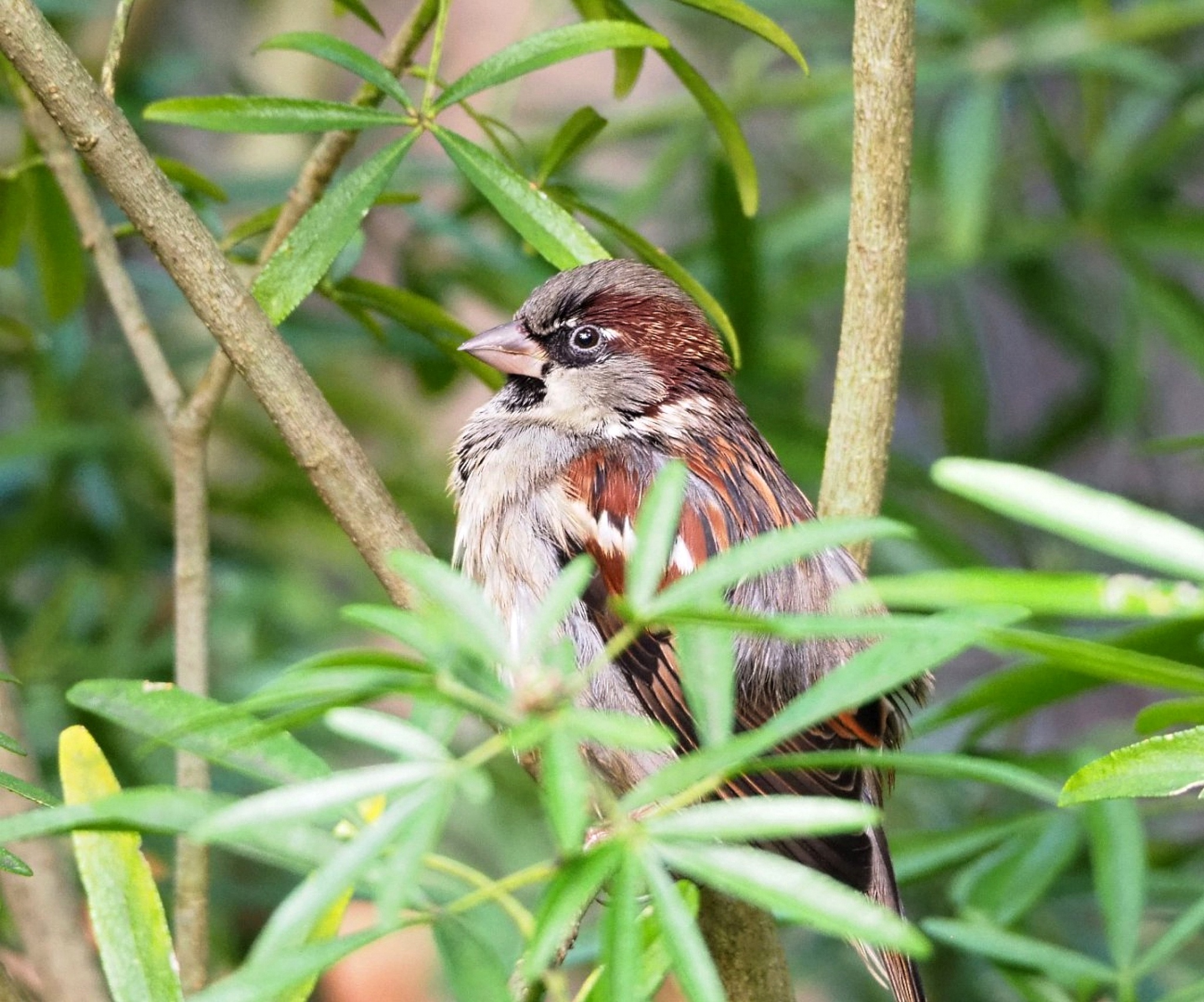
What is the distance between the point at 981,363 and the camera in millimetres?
3480

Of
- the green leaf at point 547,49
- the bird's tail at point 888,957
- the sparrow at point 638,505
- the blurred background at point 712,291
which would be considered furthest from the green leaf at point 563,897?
the blurred background at point 712,291

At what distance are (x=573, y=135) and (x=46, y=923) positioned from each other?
3.57ft

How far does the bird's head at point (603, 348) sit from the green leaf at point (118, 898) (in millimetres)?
1007

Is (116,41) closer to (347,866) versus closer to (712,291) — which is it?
(347,866)

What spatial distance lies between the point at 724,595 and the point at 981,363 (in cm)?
196

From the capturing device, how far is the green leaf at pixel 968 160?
9.27ft

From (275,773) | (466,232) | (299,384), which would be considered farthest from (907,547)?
(275,773)

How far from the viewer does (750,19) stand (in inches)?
58.2

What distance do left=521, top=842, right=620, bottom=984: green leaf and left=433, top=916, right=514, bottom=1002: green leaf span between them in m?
0.13

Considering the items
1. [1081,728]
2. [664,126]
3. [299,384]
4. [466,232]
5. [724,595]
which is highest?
[664,126]

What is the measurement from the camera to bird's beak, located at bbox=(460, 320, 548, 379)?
6.61 feet

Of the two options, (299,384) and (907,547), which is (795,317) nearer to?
(907,547)

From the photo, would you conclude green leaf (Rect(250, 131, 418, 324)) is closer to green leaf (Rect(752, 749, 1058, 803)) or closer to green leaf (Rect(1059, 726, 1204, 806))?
green leaf (Rect(752, 749, 1058, 803))

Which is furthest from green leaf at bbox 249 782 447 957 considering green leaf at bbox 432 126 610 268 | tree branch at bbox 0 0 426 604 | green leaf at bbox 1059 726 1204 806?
green leaf at bbox 432 126 610 268
